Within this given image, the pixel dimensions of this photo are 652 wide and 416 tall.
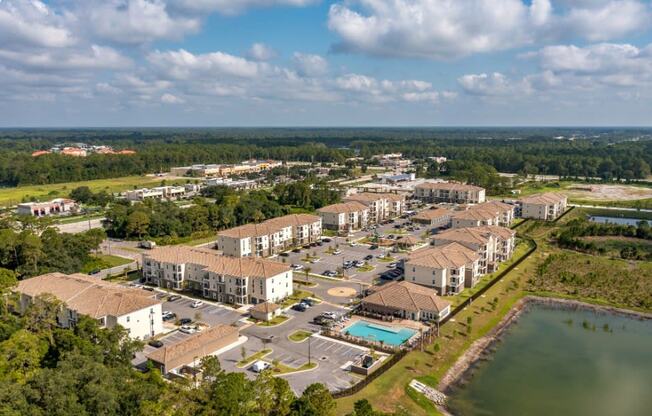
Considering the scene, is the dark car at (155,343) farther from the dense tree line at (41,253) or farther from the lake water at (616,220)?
the lake water at (616,220)

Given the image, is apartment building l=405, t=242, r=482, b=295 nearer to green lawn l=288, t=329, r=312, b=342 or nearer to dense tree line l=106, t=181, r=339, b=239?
green lawn l=288, t=329, r=312, b=342

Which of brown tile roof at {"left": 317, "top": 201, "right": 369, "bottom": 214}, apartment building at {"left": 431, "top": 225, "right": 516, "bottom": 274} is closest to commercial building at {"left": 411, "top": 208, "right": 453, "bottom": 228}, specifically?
brown tile roof at {"left": 317, "top": 201, "right": 369, "bottom": 214}

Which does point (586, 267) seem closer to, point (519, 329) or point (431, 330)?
point (519, 329)

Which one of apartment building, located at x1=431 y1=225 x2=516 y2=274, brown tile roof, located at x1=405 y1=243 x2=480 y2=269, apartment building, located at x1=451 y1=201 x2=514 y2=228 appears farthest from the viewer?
apartment building, located at x1=451 y1=201 x2=514 y2=228

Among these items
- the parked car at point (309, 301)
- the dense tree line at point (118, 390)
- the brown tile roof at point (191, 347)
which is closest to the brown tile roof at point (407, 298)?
the parked car at point (309, 301)

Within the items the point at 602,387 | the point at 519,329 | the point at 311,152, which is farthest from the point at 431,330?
the point at 311,152

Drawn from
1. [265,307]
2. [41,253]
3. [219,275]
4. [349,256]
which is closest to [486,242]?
[349,256]

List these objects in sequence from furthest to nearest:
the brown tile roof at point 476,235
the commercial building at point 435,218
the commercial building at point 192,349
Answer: the commercial building at point 435,218 < the brown tile roof at point 476,235 < the commercial building at point 192,349
